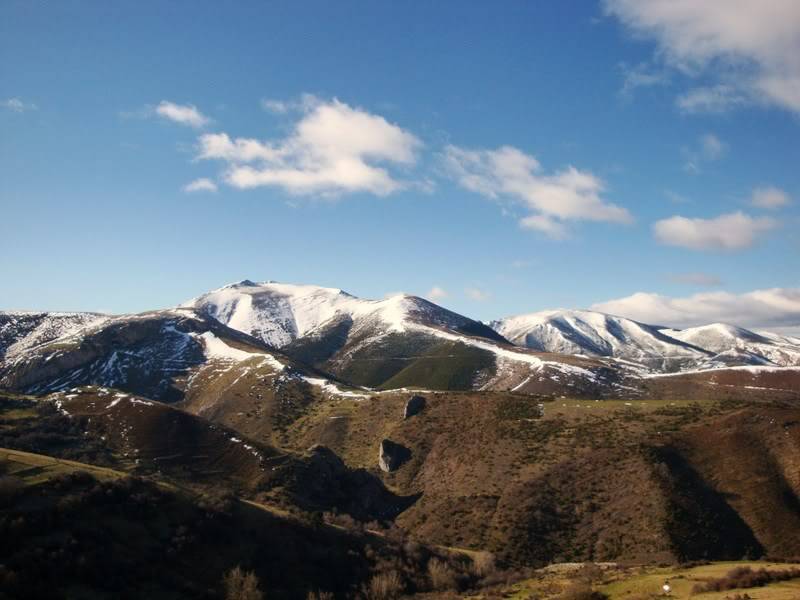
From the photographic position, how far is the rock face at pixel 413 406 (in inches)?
5443

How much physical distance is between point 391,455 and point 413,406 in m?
22.8

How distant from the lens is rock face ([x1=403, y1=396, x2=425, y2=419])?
454 feet

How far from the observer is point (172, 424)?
379 ft

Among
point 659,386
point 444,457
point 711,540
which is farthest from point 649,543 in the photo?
point 659,386

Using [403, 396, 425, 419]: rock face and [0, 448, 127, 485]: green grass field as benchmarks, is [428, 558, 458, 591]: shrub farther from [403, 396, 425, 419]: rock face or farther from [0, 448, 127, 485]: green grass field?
[403, 396, 425, 419]: rock face

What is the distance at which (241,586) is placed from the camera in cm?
4781

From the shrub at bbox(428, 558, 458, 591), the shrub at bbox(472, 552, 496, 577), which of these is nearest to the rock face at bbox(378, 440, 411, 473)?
the shrub at bbox(472, 552, 496, 577)

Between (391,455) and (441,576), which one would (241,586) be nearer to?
(441,576)

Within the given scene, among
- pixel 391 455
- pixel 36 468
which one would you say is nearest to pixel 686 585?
pixel 36 468

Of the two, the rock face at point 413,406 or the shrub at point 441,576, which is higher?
the rock face at point 413,406

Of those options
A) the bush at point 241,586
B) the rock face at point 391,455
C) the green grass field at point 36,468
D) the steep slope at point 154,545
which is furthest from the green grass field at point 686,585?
the rock face at point 391,455

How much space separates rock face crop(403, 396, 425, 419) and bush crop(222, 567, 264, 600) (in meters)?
90.2

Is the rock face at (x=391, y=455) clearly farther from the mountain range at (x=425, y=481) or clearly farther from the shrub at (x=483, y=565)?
the shrub at (x=483, y=565)

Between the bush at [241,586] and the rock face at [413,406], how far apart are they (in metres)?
90.2
